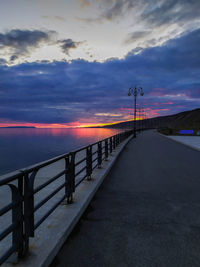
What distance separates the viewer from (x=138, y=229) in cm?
358

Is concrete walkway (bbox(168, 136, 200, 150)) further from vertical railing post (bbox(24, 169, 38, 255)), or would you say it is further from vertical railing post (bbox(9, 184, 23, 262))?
vertical railing post (bbox(9, 184, 23, 262))

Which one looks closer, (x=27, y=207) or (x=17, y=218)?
(x=17, y=218)

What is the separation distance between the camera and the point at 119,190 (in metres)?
5.96

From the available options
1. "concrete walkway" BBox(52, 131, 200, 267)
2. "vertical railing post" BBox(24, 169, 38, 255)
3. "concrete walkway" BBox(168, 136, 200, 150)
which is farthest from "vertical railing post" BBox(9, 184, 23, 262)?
"concrete walkway" BBox(168, 136, 200, 150)

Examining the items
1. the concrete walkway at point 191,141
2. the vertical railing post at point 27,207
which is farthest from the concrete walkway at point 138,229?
the concrete walkway at point 191,141

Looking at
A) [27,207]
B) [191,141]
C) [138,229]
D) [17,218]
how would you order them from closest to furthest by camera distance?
[17,218] < [27,207] < [138,229] < [191,141]

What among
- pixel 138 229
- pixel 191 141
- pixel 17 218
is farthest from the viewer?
pixel 191 141

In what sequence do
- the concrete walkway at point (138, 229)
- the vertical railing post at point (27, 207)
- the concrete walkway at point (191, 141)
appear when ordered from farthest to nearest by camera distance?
the concrete walkway at point (191, 141) → the concrete walkway at point (138, 229) → the vertical railing post at point (27, 207)

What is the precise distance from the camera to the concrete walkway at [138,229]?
2777 millimetres

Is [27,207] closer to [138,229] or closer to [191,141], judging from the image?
[138,229]

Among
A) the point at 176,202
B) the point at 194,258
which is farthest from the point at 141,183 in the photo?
the point at 194,258

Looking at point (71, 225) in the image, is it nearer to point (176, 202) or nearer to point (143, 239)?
point (143, 239)

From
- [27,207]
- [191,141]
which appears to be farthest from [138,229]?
[191,141]

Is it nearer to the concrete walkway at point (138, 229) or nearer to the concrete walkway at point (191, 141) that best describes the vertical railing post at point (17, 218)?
the concrete walkway at point (138, 229)
